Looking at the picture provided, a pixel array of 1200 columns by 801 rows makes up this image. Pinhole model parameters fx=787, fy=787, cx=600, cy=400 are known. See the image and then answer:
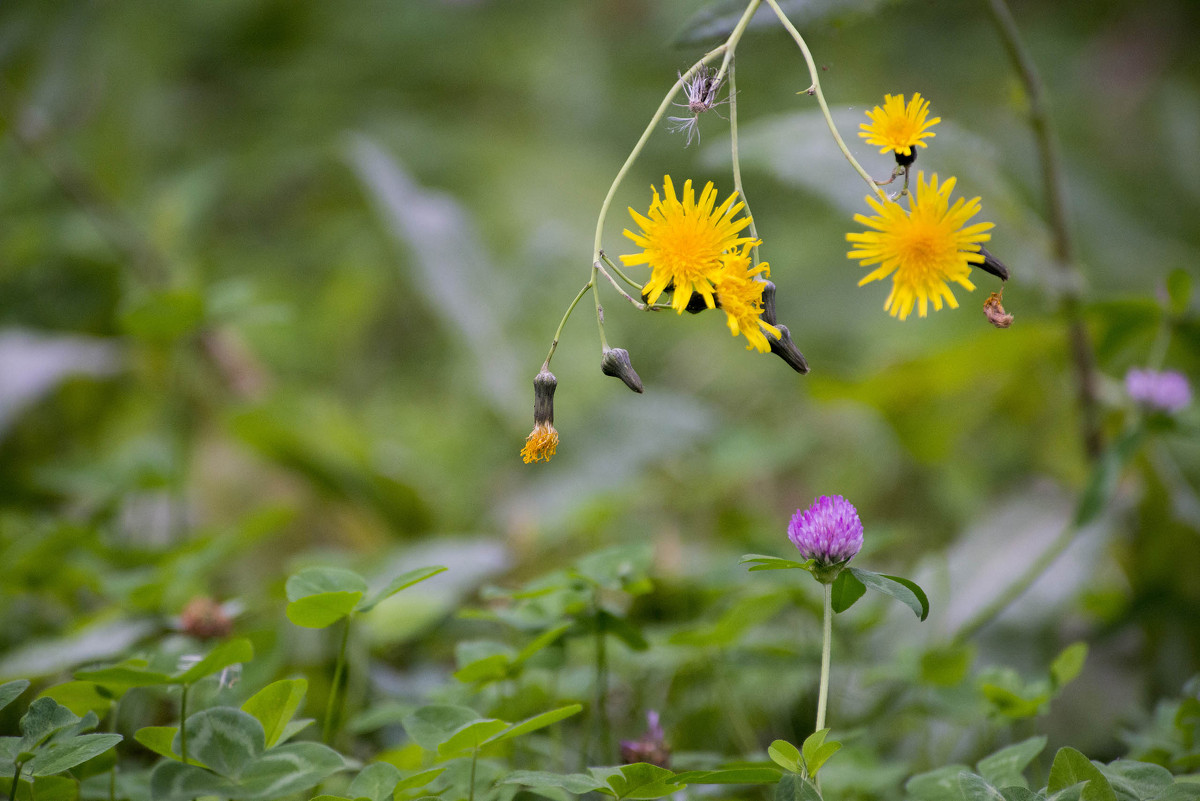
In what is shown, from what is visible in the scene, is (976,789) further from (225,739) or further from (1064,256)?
(1064,256)

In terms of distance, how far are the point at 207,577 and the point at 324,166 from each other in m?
1.52

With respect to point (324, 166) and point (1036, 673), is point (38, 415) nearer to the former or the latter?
point (324, 166)

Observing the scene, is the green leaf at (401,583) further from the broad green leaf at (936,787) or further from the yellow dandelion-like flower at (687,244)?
the broad green leaf at (936,787)

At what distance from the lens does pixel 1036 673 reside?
0.82m

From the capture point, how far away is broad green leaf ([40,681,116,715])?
1.85 feet

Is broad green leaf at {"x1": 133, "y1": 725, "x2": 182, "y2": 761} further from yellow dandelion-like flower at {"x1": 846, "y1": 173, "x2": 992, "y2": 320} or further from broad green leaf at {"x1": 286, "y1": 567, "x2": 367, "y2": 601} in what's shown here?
yellow dandelion-like flower at {"x1": 846, "y1": 173, "x2": 992, "y2": 320}

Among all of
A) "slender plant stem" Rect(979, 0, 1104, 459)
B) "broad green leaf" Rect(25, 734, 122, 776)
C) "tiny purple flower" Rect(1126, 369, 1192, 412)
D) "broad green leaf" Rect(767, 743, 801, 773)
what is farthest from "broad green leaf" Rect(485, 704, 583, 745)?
"slender plant stem" Rect(979, 0, 1104, 459)

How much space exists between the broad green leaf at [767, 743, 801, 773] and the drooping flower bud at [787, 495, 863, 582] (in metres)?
0.10

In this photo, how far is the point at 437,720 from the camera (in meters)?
0.52

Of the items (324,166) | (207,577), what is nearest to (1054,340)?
(207,577)

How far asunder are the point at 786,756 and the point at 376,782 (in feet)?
0.83

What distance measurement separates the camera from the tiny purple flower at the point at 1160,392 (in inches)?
29.5

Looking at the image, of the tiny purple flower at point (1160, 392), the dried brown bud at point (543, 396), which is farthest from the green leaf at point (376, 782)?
the tiny purple flower at point (1160, 392)

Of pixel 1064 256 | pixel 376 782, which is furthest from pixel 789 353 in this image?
pixel 1064 256
